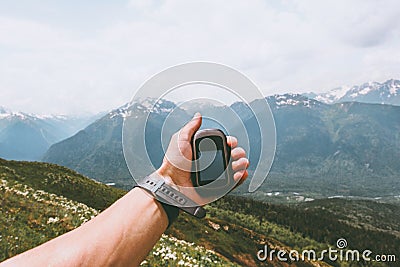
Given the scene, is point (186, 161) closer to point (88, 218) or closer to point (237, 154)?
point (237, 154)

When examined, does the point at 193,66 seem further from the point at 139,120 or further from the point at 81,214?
the point at 81,214

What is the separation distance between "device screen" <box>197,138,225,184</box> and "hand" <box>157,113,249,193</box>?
0.47ft

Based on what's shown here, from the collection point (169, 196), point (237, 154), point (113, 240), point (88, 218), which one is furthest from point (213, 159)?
point (88, 218)

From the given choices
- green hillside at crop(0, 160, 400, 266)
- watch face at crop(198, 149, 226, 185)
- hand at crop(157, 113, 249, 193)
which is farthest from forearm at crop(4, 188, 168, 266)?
green hillside at crop(0, 160, 400, 266)

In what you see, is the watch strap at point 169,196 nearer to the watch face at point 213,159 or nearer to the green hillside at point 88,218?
the watch face at point 213,159

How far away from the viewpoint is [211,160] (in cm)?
354

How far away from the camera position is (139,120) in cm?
439

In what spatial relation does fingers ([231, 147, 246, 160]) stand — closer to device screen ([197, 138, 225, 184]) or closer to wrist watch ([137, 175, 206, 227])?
device screen ([197, 138, 225, 184])

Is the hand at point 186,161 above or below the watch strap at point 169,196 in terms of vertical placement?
above

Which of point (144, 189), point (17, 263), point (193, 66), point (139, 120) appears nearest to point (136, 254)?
point (144, 189)

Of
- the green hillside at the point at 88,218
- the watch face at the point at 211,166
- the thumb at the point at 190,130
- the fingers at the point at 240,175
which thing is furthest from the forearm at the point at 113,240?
the green hillside at the point at 88,218

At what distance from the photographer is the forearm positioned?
299 centimetres

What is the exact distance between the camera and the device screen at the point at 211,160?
11.6ft

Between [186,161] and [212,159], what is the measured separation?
29cm
